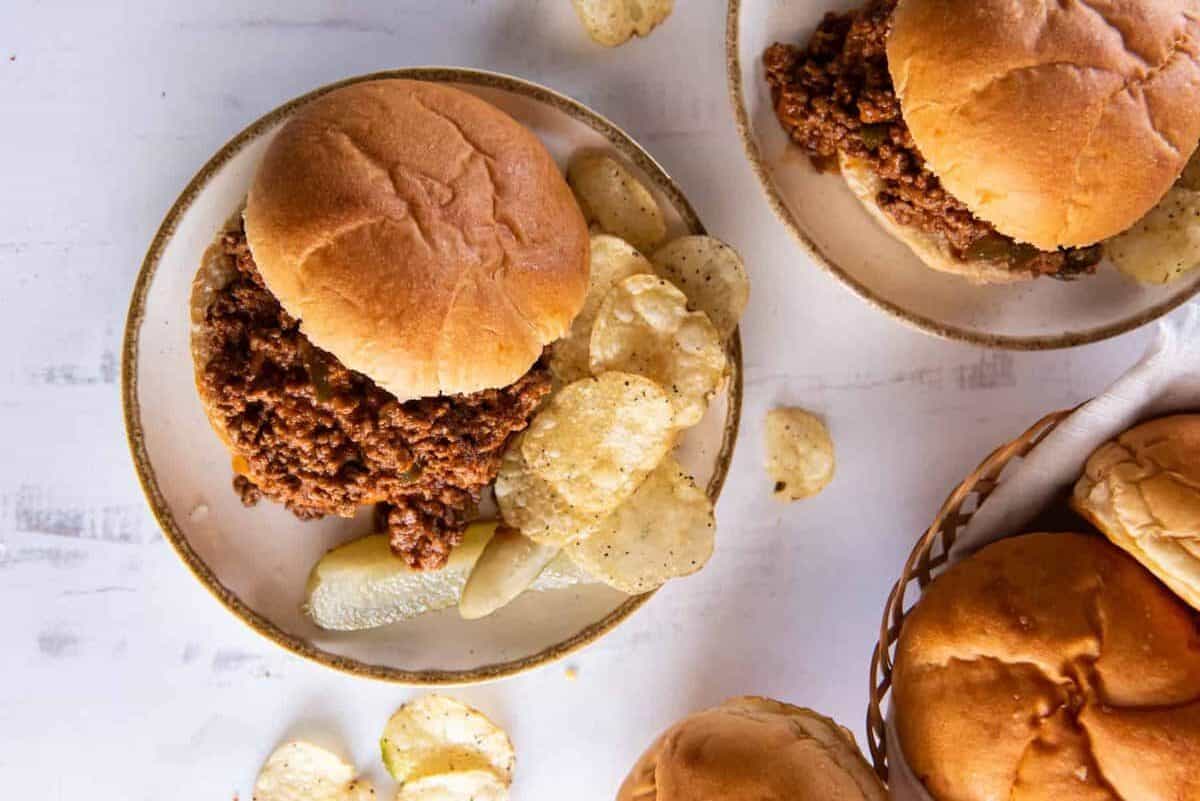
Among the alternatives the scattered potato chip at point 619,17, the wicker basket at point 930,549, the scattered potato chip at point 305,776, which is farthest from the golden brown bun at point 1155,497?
the scattered potato chip at point 305,776

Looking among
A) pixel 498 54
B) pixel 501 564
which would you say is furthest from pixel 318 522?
pixel 498 54

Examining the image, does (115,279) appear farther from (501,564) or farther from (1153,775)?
(1153,775)

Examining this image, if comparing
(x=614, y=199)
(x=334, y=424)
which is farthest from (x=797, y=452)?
(x=334, y=424)

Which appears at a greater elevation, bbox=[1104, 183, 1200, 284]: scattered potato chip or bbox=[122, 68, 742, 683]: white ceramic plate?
bbox=[1104, 183, 1200, 284]: scattered potato chip

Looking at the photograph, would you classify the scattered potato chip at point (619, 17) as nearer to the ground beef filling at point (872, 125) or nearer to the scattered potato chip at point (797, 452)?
the ground beef filling at point (872, 125)

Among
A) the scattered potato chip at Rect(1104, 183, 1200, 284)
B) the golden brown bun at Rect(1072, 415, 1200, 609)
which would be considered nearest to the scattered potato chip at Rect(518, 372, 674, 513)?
the golden brown bun at Rect(1072, 415, 1200, 609)

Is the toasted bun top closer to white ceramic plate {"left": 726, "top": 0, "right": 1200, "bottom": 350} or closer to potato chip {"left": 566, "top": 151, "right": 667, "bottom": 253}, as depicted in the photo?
potato chip {"left": 566, "top": 151, "right": 667, "bottom": 253}
